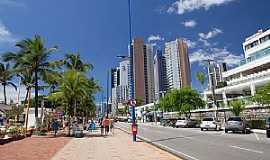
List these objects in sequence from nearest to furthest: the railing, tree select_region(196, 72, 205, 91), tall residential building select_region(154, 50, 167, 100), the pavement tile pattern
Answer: the pavement tile pattern < the railing < tree select_region(196, 72, 205, 91) < tall residential building select_region(154, 50, 167, 100)

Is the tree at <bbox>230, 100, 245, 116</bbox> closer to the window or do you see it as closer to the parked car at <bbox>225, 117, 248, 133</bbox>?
the parked car at <bbox>225, 117, 248, 133</bbox>

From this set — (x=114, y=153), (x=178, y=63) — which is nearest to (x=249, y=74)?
(x=114, y=153)

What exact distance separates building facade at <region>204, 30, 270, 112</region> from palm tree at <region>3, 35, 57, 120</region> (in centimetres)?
2822

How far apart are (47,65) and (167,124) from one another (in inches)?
1599

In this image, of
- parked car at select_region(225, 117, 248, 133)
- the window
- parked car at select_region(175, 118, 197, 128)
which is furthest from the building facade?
parked car at select_region(225, 117, 248, 133)

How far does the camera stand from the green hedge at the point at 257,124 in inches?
1484

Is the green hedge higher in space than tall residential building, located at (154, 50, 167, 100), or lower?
lower

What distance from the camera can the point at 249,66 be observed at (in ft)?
196

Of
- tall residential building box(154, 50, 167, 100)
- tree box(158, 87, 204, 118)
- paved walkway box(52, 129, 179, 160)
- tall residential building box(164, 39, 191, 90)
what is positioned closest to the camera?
paved walkway box(52, 129, 179, 160)

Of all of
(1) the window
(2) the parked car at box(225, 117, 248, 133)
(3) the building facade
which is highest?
(1) the window

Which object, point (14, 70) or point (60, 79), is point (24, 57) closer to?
point (14, 70)

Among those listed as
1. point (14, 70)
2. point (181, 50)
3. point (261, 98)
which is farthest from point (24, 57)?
point (181, 50)

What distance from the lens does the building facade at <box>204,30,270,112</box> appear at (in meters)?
48.7

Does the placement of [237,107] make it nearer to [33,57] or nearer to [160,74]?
[33,57]
